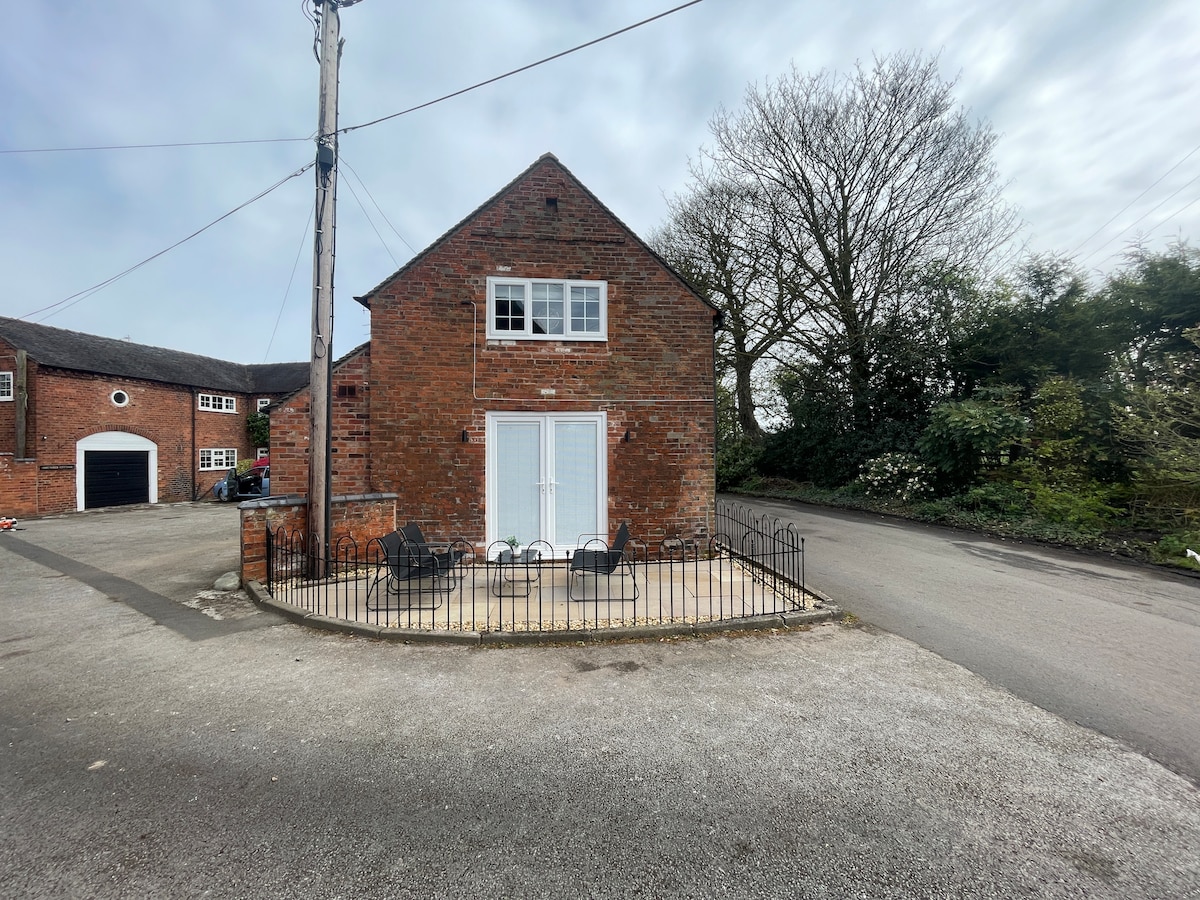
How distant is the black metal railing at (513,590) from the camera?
5.77 m

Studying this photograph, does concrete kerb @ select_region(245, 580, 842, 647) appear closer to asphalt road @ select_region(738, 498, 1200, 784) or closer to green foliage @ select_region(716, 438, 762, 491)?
asphalt road @ select_region(738, 498, 1200, 784)

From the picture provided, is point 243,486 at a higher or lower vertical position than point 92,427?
lower

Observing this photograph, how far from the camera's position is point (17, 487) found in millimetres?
17281

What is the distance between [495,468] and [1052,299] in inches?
621

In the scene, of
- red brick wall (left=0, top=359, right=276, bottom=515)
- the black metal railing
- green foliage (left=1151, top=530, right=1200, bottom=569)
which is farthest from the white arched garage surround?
green foliage (left=1151, top=530, right=1200, bottom=569)

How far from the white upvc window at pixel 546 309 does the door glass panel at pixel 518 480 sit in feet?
5.26

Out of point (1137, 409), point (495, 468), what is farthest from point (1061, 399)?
point (495, 468)

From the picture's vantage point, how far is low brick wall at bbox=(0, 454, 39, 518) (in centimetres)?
1694

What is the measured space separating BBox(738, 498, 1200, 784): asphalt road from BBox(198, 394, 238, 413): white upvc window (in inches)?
1067

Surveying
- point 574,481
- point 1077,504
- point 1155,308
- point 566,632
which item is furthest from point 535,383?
point 1155,308

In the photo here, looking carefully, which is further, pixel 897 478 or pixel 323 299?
pixel 897 478

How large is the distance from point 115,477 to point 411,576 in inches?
884

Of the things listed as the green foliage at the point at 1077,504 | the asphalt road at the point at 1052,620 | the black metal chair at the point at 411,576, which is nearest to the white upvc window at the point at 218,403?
the black metal chair at the point at 411,576

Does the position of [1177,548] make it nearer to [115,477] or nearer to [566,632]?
[566,632]
